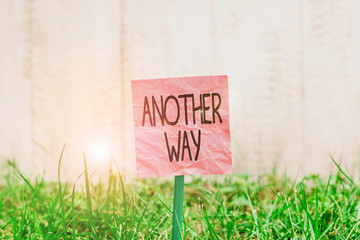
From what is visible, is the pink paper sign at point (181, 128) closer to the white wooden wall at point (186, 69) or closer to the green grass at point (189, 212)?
the green grass at point (189, 212)

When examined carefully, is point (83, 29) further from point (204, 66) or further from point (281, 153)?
point (281, 153)

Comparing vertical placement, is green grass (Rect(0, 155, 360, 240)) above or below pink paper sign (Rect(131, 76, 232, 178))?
below

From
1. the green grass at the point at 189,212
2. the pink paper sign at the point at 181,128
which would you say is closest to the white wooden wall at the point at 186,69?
the green grass at the point at 189,212

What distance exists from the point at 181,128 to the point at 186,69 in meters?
0.68

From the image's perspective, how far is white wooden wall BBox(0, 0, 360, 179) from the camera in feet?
3.90

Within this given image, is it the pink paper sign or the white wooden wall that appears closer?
the pink paper sign

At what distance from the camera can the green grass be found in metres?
0.58

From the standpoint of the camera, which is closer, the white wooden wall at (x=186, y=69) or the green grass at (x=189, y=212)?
the green grass at (x=189, y=212)

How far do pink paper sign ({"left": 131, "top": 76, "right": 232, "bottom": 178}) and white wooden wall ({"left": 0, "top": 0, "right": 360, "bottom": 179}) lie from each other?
26.1 inches

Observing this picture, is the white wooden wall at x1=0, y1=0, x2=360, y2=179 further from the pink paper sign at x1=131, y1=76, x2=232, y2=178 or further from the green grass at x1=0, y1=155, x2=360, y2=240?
the pink paper sign at x1=131, y1=76, x2=232, y2=178

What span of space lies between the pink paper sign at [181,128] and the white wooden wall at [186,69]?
0.66 m

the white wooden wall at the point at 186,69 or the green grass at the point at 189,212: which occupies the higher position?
the white wooden wall at the point at 186,69

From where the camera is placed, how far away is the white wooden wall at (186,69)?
119cm

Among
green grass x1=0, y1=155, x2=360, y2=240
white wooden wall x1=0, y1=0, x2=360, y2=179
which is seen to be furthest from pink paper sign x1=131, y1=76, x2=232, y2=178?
white wooden wall x1=0, y1=0, x2=360, y2=179
